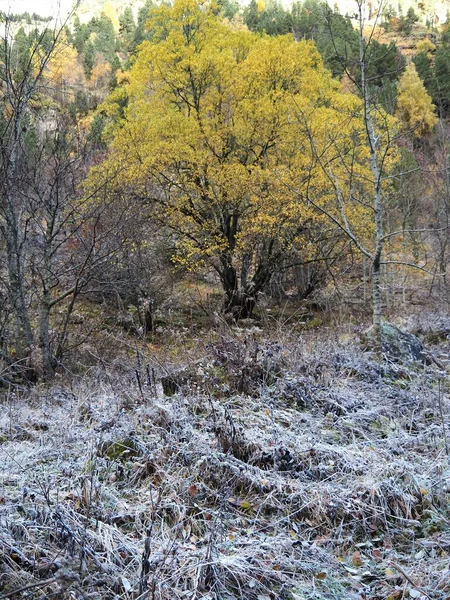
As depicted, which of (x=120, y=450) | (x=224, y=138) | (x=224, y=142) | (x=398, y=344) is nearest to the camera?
(x=120, y=450)

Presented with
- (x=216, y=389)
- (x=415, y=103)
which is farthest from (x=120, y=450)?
(x=415, y=103)

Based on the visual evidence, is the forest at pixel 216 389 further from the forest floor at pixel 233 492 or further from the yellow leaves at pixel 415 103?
the yellow leaves at pixel 415 103

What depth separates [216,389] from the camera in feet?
13.8

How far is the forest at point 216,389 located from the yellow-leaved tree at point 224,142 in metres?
0.07

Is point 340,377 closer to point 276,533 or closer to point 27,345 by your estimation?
point 276,533

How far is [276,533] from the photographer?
91.7 inches

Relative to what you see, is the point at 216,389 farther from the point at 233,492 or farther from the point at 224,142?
the point at 224,142

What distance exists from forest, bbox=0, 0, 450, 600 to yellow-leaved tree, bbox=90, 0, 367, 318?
0.24 feet

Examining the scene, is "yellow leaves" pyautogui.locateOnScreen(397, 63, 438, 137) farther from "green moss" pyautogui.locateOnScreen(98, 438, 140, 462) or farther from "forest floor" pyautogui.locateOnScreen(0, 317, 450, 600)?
"green moss" pyautogui.locateOnScreen(98, 438, 140, 462)

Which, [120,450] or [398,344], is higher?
[120,450]

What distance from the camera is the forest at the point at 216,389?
2047 mm

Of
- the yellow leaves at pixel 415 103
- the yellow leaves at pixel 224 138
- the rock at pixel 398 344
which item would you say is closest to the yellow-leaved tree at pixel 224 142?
the yellow leaves at pixel 224 138

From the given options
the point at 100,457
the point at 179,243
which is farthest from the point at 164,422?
the point at 179,243

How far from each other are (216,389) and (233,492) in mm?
1584
